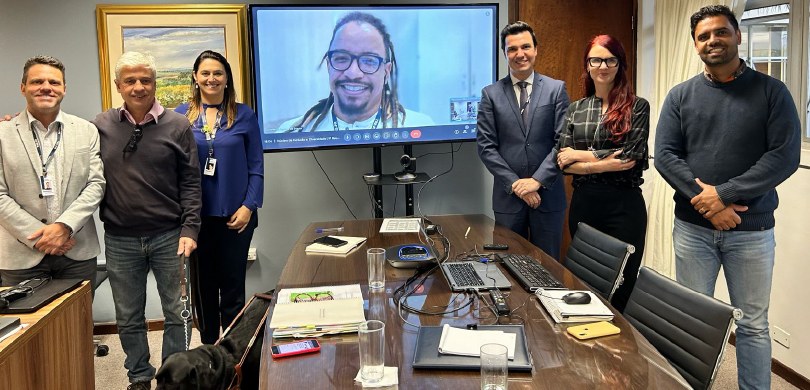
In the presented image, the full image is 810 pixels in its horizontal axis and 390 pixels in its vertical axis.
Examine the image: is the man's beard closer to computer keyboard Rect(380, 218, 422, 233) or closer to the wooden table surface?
computer keyboard Rect(380, 218, 422, 233)

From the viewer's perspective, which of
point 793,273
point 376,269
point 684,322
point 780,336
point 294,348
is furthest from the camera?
point 780,336

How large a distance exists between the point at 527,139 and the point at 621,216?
27.5 inches

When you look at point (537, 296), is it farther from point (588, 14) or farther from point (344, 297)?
point (588, 14)

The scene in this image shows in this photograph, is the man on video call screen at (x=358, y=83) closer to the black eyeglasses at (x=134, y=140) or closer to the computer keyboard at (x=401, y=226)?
the computer keyboard at (x=401, y=226)

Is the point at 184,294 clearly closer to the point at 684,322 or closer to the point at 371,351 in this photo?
the point at 371,351

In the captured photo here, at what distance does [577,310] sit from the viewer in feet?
5.63

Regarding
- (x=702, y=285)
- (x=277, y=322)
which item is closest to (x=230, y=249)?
(x=277, y=322)

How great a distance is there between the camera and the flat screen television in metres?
3.62

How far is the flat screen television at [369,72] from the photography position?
3.62 meters

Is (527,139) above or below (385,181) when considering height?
above

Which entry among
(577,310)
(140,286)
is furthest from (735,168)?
(140,286)

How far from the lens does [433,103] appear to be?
3830mm

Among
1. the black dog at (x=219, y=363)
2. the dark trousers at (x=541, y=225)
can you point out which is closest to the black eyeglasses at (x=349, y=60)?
the dark trousers at (x=541, y=225)

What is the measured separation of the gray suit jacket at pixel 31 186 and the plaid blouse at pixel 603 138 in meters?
2.06
